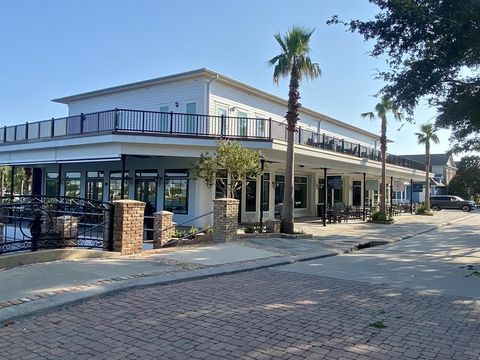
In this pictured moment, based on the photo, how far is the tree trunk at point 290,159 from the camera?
57.6 feet

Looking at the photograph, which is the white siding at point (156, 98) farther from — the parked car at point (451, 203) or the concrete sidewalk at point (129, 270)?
the parked car at point (451, 203)

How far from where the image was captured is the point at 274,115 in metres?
28.0

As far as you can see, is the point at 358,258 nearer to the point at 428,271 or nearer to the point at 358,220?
the point at 428,271

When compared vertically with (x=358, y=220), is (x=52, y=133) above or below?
above

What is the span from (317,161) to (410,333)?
20.1 metres

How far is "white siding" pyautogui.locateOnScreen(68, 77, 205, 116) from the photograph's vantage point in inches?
910

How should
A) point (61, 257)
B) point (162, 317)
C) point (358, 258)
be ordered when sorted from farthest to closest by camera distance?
point (358, 258) < point (61, 257) < point (162, 317)

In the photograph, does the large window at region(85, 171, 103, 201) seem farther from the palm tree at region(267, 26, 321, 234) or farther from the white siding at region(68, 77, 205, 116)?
the palm tree at region(267, 26, 321, 234)

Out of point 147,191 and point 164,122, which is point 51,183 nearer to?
point 147,191

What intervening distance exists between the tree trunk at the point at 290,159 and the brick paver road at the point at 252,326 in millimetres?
9639

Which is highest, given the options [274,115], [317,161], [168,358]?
[274,115]

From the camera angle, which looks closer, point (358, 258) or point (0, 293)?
point (0, 293)

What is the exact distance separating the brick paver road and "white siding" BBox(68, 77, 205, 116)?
16504 mm

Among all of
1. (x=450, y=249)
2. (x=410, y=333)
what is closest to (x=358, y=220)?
(x=450, y=249)
